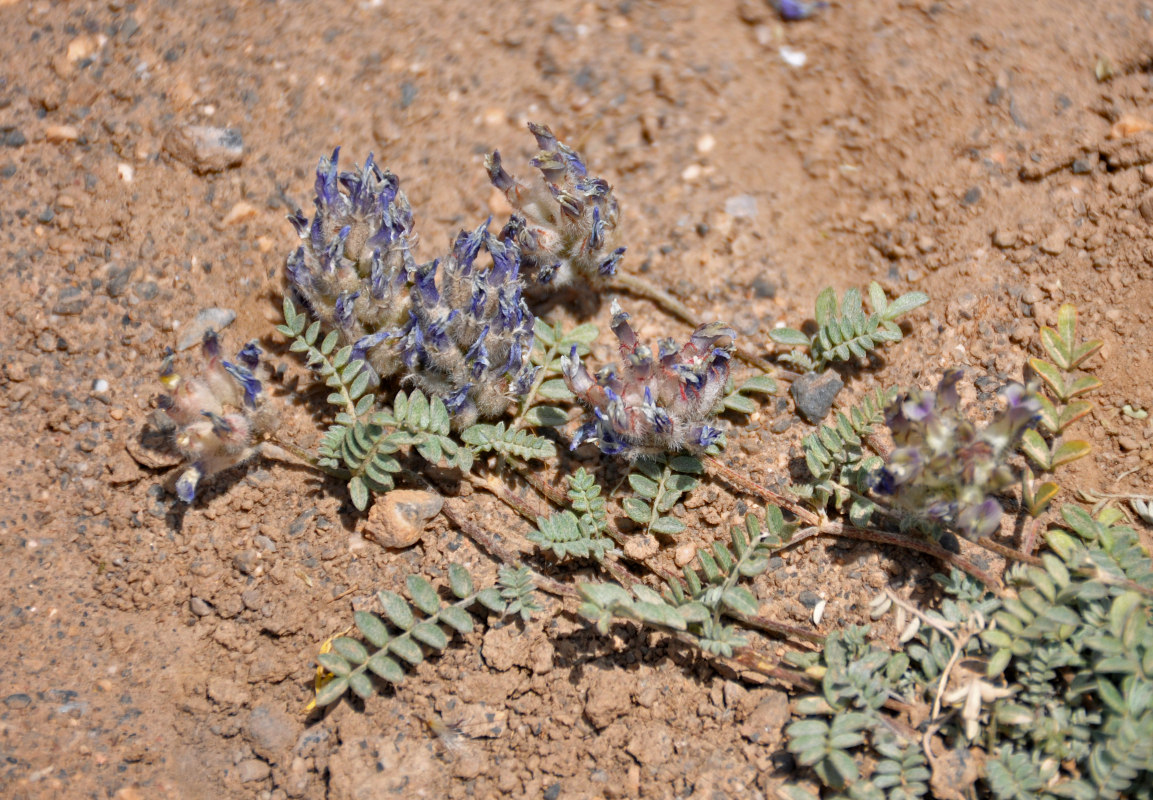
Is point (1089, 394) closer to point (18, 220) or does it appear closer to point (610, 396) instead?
point (610, 396)

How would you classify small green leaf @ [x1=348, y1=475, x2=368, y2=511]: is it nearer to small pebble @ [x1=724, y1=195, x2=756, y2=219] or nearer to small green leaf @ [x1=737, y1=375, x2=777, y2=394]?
small green leaf @ [x1=737, y1=375, x2=777, y2=394]

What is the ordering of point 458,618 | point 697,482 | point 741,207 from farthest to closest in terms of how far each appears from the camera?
point 741,207, point 697,482, point 458,618

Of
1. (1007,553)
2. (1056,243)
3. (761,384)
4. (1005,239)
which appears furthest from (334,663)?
(1056,243)

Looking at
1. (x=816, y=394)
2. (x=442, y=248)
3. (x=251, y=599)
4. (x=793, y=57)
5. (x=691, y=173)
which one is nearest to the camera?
(x=251, y=599)

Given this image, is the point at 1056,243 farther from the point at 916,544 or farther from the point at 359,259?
the point at 359,259

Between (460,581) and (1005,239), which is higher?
(1005,239)

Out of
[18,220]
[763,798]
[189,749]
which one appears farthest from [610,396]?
[18,220]

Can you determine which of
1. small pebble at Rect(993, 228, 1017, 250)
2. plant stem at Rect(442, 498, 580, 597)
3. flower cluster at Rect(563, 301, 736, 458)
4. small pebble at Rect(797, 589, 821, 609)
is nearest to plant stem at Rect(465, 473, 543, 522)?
plant stem at Rect(442, 498, 580, 597)

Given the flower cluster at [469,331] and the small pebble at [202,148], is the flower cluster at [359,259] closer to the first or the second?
the flower cluster at [469,331]
